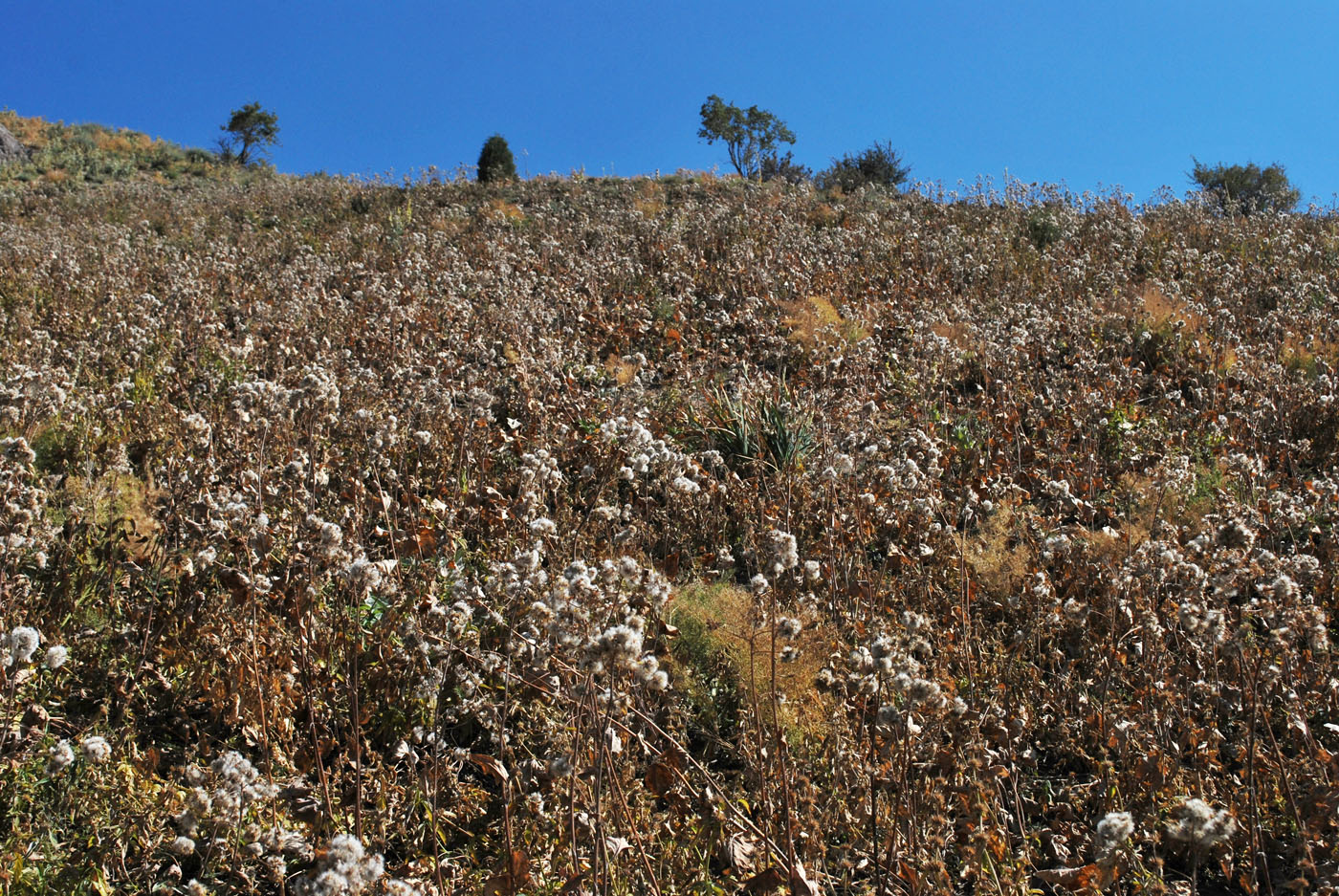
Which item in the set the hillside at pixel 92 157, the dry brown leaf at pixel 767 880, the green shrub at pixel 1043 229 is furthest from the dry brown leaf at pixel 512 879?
the hillside at pixel 92 157

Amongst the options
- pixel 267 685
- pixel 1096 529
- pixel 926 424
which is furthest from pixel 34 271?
pixel 1096 529

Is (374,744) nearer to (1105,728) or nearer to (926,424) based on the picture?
(1105,728)

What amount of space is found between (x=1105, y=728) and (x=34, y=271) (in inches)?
428

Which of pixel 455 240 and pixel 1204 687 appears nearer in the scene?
pixel 1204 687

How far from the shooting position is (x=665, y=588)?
2.79 meters

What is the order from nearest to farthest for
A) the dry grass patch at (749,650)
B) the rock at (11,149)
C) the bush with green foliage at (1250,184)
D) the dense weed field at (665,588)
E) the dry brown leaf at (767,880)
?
the dry brown leaf at (767,880)
the dense weed field at (665,588)
the dry grass patch at (749,650)
the bush with green foliage at (1250,184)
the rock at (11,149)

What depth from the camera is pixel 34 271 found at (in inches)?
374

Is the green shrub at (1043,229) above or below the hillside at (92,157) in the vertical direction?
below

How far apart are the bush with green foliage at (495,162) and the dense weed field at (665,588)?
1118 centimetres

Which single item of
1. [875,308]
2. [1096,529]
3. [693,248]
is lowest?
Result: [1096,529]

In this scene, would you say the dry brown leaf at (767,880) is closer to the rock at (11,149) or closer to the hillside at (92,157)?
the hillside at (92,157)

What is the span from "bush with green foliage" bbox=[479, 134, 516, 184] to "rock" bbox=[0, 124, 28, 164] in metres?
14.2

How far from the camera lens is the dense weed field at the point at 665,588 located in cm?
276

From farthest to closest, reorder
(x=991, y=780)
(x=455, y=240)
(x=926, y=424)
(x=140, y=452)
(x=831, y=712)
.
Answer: (x=455, y=240) < (x=926, y=424) < (x=140, y=452) < (x=831, y=712) < (x=991, y=780)
